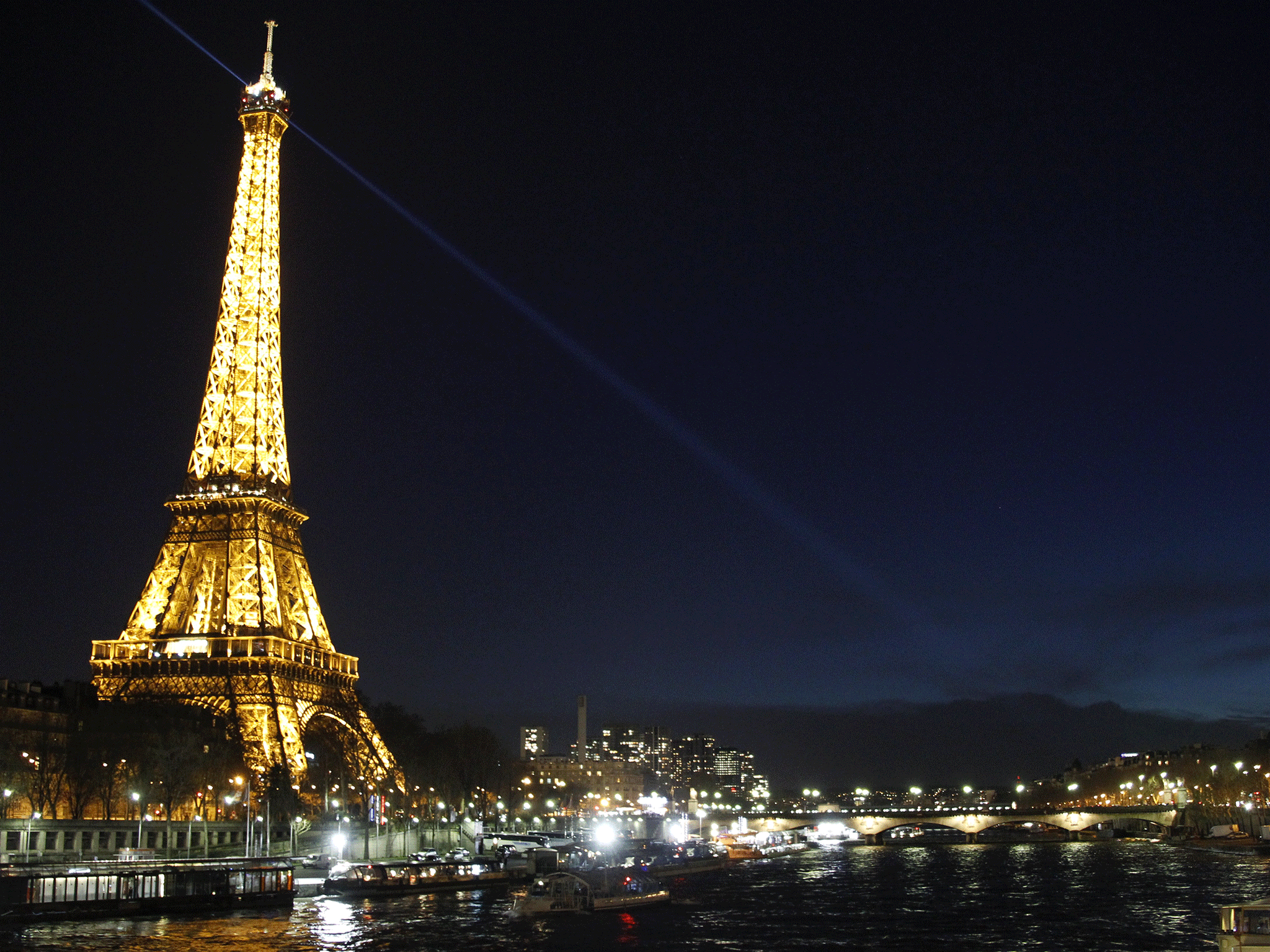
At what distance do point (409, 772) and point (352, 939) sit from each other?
50.3 m

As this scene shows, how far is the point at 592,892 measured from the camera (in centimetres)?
6988

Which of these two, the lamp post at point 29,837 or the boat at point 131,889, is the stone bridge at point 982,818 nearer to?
the boat at point 131,889

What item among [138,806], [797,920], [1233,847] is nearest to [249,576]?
[138,806]

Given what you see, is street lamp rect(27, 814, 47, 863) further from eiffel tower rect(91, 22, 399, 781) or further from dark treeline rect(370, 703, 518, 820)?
dark treeline rect(370, 703, 518, 820)

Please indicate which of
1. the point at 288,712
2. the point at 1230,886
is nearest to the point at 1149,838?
the point at 1230,886

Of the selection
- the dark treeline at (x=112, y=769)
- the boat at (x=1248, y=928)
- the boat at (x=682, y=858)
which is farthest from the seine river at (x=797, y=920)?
the boat at (x=1248, y=928)

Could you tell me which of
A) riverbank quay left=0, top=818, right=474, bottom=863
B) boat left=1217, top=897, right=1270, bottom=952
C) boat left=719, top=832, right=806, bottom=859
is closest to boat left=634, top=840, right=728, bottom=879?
boat left=719, top=832, right=806, bottom=859

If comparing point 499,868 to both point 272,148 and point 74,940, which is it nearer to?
point 74,940

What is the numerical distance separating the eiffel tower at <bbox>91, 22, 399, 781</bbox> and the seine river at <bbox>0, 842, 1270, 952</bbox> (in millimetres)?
24798

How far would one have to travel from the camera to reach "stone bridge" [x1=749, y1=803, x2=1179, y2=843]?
172 metres

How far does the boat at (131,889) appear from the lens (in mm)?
55156

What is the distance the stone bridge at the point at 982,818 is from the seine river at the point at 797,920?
73259 millimetres

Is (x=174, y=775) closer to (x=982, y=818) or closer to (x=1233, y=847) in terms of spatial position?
(x=1233, y=847)

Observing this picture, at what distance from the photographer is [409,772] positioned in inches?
4033
